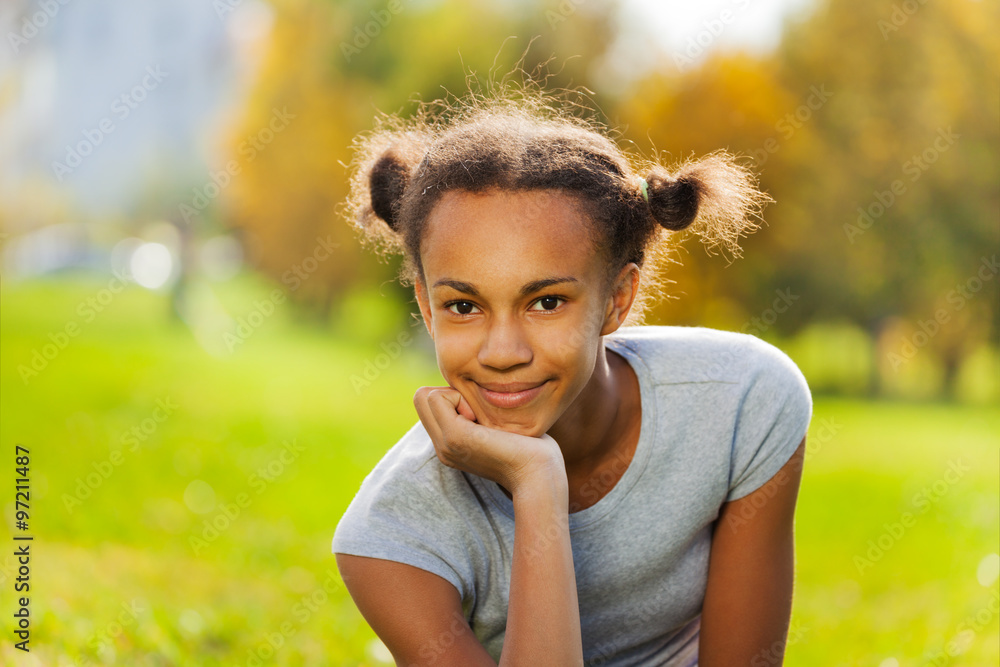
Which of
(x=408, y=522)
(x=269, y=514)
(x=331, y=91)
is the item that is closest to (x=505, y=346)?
(x=408, y=522)

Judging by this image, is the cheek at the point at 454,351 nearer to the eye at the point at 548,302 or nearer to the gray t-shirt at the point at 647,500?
the eye at the point at 548,302

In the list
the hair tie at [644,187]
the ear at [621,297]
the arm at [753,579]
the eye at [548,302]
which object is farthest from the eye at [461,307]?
the arm at [753,579]

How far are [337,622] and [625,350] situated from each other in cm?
278

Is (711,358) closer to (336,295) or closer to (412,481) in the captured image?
(412,481)

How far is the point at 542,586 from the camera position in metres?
2.64

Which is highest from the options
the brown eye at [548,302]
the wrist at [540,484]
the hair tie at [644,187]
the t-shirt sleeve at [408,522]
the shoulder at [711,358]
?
the hair tie at [644,187]

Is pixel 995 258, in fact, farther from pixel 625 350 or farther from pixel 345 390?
pixel 625 350

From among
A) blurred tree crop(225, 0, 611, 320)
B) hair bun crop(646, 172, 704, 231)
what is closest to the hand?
hair bun crop(646, 172, 704, 231)

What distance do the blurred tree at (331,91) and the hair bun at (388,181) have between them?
63.5ft

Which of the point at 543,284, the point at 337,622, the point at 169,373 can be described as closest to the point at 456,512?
the point at 543,284

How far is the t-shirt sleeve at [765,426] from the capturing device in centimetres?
310

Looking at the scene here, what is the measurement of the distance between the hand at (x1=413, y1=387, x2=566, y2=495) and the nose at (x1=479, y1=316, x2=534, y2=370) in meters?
0.21

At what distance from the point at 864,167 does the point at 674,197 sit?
17.3 metres

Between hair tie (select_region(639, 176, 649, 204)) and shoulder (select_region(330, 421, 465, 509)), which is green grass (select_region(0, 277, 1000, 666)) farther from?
hair tie (select_region(639, 176, 649, 204))
